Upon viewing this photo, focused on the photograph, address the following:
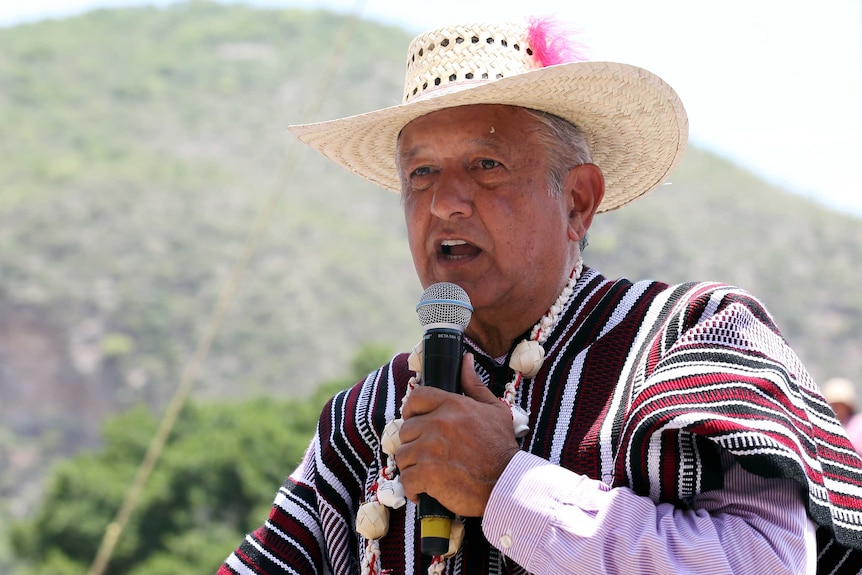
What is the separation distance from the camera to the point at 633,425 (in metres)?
2.21

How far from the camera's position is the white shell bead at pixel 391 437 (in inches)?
99.0

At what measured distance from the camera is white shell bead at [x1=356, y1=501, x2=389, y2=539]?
2541 mm

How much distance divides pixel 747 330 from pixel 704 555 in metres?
0.49

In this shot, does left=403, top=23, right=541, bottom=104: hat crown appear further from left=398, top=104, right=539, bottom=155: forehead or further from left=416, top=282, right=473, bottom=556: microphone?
left=416, top=282, right=473, bottom=556: microphone

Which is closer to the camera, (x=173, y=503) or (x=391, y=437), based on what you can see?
(x=391, y=437)

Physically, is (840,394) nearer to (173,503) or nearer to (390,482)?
(390,482)

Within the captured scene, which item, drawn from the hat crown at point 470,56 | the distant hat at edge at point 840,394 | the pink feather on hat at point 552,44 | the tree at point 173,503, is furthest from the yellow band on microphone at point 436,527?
the tree at point 173,503

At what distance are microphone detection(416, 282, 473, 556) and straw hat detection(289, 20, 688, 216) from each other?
475 millimetres

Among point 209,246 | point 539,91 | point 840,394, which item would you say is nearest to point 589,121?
point 539,91

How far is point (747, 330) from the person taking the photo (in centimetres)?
225

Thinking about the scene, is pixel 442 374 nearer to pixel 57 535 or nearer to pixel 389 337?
pixel 57 535

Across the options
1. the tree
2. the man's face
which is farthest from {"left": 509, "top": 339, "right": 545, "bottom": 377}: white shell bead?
the tree

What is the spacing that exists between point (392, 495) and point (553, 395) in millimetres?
419

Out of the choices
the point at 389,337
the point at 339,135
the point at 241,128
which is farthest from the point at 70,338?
the point at 339,135
